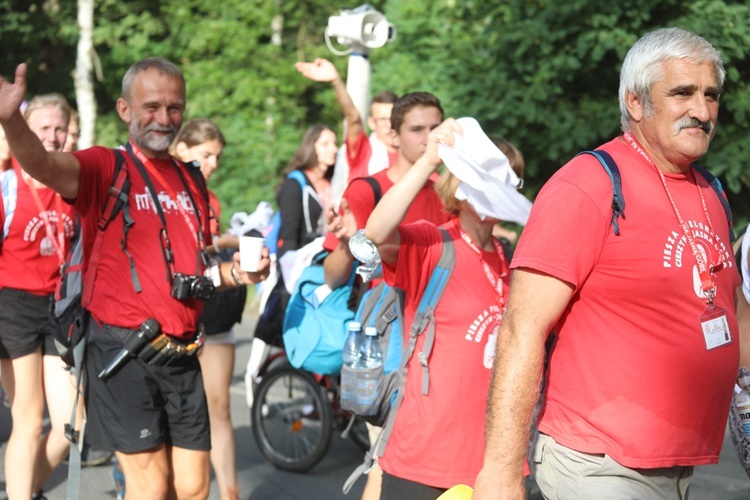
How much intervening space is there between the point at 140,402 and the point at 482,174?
1708 millimetres

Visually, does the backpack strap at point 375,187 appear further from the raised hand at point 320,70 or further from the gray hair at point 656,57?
the gray hair at point 656,57

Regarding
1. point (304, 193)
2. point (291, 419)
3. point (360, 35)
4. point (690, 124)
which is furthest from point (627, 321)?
point (360, 35)

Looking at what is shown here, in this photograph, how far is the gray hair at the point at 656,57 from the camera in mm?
3088

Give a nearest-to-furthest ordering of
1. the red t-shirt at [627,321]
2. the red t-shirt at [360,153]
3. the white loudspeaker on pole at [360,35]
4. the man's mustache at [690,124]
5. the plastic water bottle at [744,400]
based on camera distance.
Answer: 1. the red t-shirt at [627,321]
2. the man's mustache at [690,124]
3. the plastic water bottle at [744,400]
4. the red t-shirt at [360,153]
5. the white loudspeaker on pole at [360,35]

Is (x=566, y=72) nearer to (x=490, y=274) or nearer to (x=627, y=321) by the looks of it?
(x=490, y=274)

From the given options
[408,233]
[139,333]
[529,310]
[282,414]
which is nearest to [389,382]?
[408,233]

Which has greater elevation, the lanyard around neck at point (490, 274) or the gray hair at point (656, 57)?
the gray hair at point (656, 57)

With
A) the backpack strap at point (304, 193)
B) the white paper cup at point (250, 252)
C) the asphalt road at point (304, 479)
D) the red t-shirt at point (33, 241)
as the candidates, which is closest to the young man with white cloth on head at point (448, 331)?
the white paper cup at point (250, 252)

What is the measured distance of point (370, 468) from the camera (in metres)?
4.48

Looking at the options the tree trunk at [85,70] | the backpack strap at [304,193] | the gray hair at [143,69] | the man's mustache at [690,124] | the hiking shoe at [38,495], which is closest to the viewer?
the man's mustache at [690,124]

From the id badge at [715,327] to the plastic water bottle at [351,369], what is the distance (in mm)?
1776

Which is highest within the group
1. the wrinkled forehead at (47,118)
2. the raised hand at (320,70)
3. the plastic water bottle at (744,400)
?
the raised hand at (320,70)

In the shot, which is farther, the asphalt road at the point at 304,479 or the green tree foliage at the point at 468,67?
the green tree foliage at the point at 468,67

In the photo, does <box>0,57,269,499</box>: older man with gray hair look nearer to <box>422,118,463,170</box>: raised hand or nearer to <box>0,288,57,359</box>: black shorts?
<box>422,118,463,170</box>: raised hand
